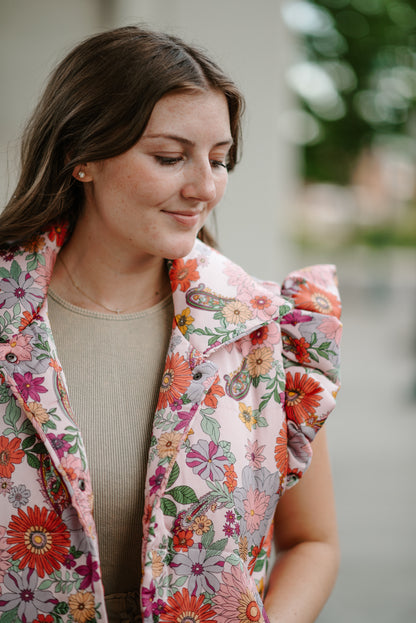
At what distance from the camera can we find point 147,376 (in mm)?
1442

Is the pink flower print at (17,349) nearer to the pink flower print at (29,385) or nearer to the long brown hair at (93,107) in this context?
the pink flower print at (29,385)

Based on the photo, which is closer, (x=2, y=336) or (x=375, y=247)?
(x=2, y=336)

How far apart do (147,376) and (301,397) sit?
0.33m

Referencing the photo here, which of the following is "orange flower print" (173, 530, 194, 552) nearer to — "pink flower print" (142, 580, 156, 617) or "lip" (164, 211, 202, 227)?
"pink flower print" (142, 580, 156, 617)

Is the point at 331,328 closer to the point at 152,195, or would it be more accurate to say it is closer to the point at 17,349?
the point at 152,195

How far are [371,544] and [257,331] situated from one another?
2.56m

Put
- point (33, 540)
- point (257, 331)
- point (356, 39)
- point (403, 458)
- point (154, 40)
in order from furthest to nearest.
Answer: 1. point (356, 39)
2. point (403, 458)
3. point (257, 331)
4. point (154, 40)
5. point (33, 540)

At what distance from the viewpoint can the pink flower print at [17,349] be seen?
1.34 metres

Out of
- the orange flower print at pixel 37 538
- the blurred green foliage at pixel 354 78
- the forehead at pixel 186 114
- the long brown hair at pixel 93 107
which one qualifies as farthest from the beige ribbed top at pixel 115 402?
the blurred green foliage at pixel 354 78

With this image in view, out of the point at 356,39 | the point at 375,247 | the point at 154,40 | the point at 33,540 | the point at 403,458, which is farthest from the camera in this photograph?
the point at 375,247

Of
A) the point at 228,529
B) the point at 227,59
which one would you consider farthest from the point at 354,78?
the point at 228,529

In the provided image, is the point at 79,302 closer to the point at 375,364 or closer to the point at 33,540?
the point at 33,540

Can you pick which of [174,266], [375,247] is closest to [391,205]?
[375,247]

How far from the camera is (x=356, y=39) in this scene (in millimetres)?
12883
